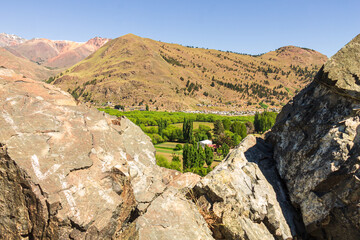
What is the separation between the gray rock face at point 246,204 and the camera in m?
5.47

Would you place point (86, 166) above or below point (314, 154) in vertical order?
below

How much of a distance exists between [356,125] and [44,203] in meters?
7.52

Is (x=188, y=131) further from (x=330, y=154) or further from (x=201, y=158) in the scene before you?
(x=330, y=154)

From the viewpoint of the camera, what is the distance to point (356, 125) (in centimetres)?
535

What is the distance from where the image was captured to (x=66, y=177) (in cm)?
470

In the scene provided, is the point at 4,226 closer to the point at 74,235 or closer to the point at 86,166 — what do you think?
the point at 74,235

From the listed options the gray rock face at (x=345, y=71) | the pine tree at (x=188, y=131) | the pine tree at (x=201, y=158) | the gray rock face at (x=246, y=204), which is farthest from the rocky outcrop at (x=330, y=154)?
the pine tree at (x=188, y=131)

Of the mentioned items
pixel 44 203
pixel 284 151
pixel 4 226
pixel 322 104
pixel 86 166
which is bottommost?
pixel 4 226

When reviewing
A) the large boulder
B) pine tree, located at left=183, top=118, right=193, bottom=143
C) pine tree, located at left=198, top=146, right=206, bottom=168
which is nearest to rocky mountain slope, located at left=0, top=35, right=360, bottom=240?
the large boulder

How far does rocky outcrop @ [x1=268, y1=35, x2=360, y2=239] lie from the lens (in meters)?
4.97

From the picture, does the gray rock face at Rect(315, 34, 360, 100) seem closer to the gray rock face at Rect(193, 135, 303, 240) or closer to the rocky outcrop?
the rocky outcrop

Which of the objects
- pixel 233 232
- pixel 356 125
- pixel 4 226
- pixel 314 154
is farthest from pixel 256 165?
pixel 4 226

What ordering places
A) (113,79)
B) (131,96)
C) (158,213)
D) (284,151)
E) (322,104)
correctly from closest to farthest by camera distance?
(158,213)
(322,104)
(284,151)
(131,96)
(113,79)

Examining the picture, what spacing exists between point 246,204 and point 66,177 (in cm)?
465
